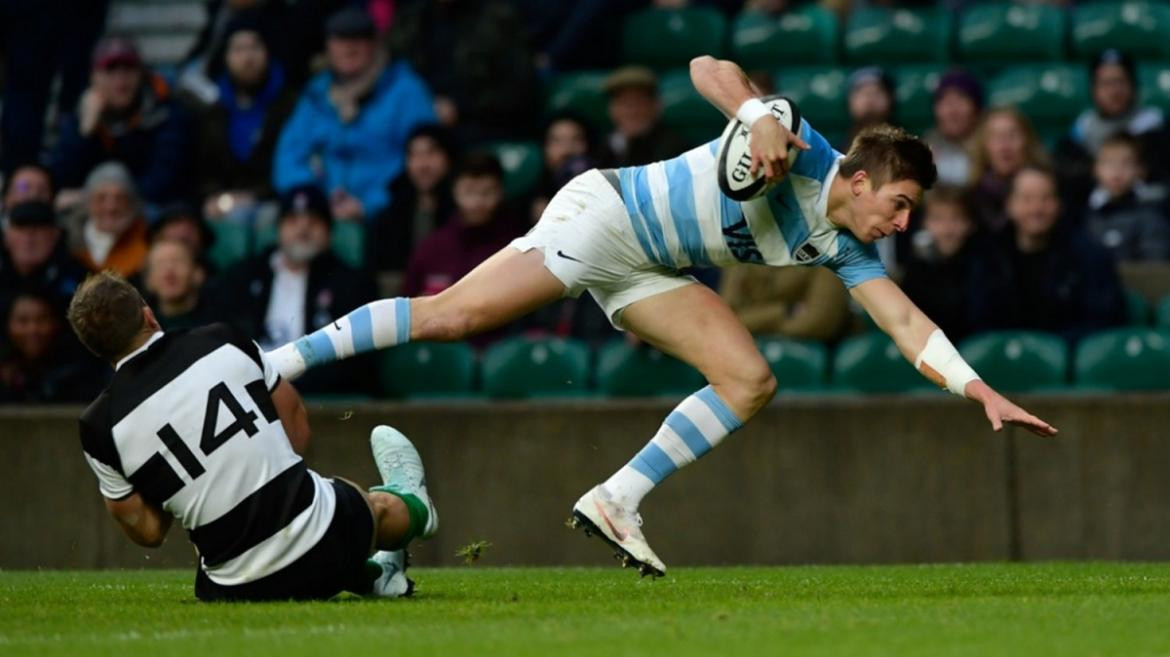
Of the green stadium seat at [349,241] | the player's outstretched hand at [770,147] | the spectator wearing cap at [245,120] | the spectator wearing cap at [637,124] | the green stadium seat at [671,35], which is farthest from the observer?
the green stadium seat at [671,35]

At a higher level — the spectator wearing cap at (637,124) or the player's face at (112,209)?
the spectator wearing cap at (637,124)

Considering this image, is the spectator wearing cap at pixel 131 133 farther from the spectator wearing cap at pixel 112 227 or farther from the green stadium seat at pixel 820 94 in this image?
the green stadium seat at pixel 820 94

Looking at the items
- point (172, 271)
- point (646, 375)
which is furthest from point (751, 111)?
point (172, 271)

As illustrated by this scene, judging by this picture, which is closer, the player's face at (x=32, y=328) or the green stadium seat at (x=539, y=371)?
the green stadium seat at (x=539, y=371)

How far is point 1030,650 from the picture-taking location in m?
5.92

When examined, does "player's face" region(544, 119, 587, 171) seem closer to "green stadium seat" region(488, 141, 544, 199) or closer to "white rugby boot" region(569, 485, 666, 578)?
"green stadium seat" region(488, 141, 544, 199)

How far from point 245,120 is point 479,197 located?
9.84 feet

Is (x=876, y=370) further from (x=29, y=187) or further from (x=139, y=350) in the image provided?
(x=139, y=350)

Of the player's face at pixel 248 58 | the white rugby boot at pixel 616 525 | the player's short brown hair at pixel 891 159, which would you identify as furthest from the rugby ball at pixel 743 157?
the player's face at pixel 248 58

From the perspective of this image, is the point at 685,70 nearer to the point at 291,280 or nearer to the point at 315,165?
the point at 315,165

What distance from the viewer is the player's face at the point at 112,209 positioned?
46.4ft

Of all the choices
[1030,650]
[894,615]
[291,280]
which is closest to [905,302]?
[894,615]

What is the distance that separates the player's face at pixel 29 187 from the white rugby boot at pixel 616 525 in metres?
7.46

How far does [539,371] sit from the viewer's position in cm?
1278
